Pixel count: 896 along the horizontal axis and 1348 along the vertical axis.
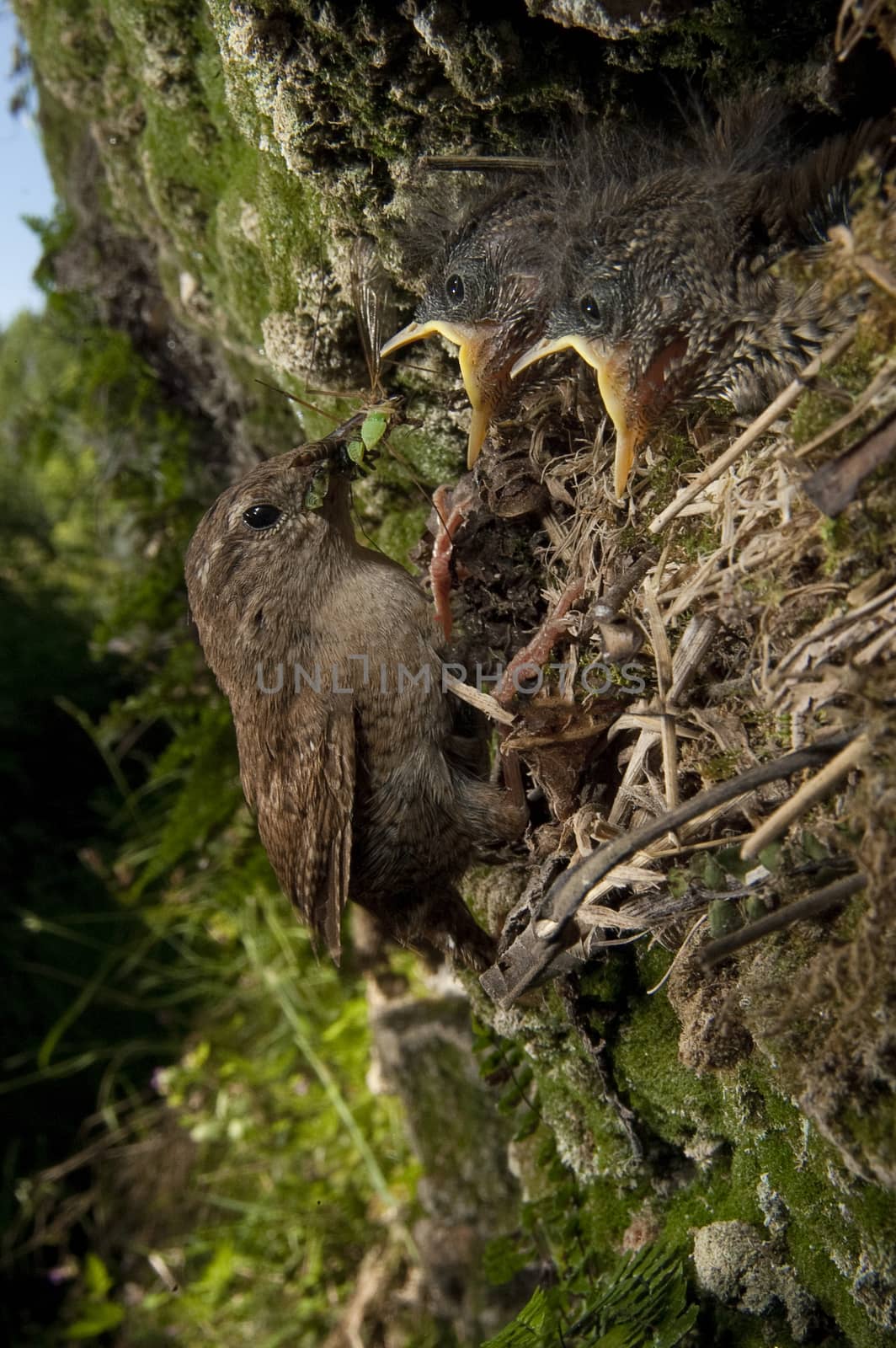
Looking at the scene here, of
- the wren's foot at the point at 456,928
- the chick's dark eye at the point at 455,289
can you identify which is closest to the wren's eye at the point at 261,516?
the chick's dark eye at the point at 455,289

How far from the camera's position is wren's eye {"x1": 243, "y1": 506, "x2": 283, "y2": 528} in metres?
2.57

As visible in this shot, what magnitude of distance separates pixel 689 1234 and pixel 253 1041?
4164mm

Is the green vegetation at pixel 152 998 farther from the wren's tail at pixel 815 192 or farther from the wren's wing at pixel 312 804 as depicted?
the wren's tail at pixel 815 192

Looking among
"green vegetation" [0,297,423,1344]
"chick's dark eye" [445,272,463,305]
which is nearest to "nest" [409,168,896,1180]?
"chick's dark eye" [445,272,463,305]

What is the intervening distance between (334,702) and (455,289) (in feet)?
3.40

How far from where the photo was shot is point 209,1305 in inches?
210

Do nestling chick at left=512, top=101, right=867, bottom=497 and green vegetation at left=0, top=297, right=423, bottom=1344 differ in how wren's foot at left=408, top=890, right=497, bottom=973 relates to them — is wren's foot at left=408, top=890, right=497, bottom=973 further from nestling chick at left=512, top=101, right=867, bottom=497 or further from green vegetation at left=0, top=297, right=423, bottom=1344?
green vegetation at left=0, top=297, right=423, bottom=1344

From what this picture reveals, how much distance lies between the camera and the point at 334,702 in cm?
251

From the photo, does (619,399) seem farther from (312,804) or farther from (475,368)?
(312,804)

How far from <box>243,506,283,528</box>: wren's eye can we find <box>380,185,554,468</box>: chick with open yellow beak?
66 cm

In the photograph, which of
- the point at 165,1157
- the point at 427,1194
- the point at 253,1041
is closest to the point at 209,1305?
the point at 165,1157

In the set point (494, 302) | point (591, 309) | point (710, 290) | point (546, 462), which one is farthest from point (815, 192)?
point (546, 462)

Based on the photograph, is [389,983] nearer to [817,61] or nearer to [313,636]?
[313,636]

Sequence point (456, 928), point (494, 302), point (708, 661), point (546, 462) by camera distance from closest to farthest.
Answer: point (708, 661) → point (494, 302) → point (546, 462) → point (456, 928)
